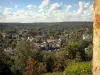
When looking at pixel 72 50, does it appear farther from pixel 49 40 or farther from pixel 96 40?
pixel 49 40

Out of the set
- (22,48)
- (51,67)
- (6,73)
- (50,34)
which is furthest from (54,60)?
(50,34)

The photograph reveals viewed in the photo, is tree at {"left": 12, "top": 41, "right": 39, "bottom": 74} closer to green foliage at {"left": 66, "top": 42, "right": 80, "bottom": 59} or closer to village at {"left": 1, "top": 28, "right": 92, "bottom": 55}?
green foliage at {"left": 66, "top": 42, "right": 80, "bottom": 59}

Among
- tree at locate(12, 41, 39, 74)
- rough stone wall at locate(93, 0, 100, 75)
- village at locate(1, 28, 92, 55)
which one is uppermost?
rough stone wall at locate(93, 0, 100, 75)

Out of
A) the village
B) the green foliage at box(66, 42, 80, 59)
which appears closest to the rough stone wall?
the green foliage at box(66, 42, 80, 59)

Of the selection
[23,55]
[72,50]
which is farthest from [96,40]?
[23,55]

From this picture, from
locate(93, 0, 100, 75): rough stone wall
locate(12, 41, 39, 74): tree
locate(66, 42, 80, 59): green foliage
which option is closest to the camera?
locate(93, 0, 100, 75): rough stone wall

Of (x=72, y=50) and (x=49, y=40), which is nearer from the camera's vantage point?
(x=72, y=50)

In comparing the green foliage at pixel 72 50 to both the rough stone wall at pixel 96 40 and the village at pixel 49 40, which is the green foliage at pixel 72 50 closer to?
the rough stone wall at pixel 96 40

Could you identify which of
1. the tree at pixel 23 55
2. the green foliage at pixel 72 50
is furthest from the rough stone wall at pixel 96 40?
the tree at pixel 23 55

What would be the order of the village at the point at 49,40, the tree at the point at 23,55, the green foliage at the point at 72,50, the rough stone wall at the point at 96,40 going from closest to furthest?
the rough stone wall at the point at 96,40
the green foliage at the point at 72,50
the tree at the point at 23,55
the village at the point at 49,40

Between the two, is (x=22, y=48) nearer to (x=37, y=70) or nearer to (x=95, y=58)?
(x=37, y=70)

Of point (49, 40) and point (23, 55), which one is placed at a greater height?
point (23, 55)
